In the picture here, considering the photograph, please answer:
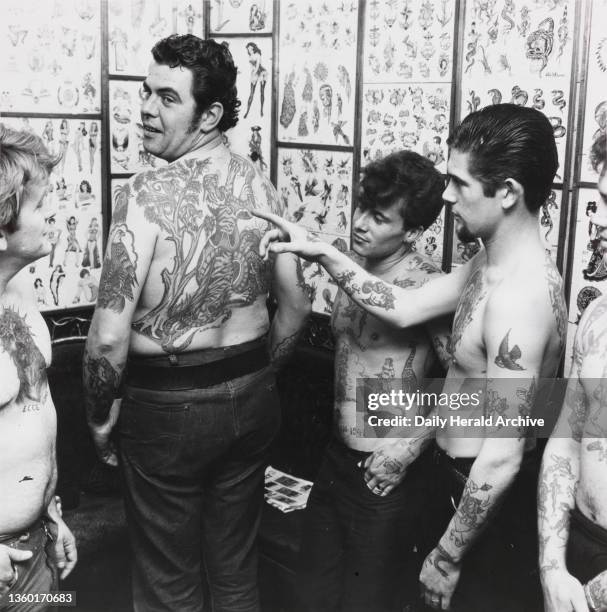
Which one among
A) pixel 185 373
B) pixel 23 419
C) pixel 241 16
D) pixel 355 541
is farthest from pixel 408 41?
pixel 23 419

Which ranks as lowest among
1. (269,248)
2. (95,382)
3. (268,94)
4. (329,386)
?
(329,386)

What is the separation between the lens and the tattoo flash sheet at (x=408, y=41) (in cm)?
308

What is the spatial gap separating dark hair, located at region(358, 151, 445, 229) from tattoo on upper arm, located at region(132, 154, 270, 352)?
39 cm

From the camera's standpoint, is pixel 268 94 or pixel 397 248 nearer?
pixel 397 248

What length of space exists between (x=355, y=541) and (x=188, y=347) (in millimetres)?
799

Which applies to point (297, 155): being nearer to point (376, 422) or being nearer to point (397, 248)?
point (397, 248)

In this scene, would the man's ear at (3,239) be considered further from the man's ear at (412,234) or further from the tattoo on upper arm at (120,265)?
the man's ear at (412,234)

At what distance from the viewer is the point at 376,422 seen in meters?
2.57

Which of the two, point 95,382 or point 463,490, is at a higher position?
point 95,382

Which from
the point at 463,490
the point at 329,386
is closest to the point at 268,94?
the point at 329,386

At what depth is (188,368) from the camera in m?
2.51

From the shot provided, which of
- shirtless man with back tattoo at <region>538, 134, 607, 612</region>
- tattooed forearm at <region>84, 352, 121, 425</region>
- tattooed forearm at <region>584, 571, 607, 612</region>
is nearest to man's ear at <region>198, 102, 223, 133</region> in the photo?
tattooed forearm at <region>84, 352, 121, 425</region>

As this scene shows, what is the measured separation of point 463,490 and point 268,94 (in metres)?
2.34

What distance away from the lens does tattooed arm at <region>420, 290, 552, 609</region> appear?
204 centimetres
